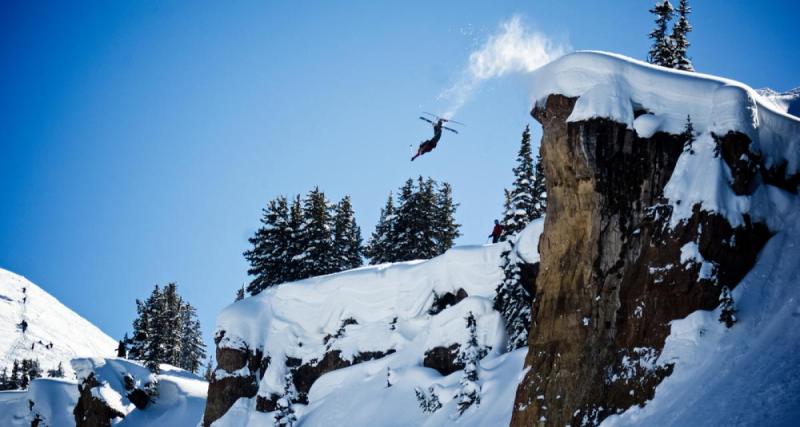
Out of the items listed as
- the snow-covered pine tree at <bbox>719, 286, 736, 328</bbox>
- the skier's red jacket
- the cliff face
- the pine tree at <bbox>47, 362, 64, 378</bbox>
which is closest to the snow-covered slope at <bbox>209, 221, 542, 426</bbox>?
the cliff face

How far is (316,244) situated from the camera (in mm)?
42438

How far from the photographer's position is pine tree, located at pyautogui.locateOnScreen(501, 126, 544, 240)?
3584 centimetres

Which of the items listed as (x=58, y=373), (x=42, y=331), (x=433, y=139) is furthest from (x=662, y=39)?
(x=42, y=331)

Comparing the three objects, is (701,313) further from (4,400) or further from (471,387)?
(4,400)

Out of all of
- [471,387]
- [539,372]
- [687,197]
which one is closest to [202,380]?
[471,387]

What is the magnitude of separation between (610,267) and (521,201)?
1788 centimetres

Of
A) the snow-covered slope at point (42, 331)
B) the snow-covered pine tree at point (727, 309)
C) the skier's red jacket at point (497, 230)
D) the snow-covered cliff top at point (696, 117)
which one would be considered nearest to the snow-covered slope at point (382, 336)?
the skier's red jacket at point (497, 230)

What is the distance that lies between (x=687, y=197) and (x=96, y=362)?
33.3 meters

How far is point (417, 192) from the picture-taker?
44.6m

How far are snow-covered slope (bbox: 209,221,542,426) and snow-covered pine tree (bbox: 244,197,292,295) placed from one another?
596 cm

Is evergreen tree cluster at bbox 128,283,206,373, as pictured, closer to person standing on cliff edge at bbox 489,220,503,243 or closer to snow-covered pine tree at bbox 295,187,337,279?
snow-covered pine tree at bbox 295,187,337,279

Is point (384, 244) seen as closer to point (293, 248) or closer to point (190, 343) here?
point (293, 248)

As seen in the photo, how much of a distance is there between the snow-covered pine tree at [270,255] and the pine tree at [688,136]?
27.3 metres

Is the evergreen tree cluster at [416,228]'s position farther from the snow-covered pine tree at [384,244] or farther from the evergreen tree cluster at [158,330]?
the evergreen tree cluster at [158,330]
